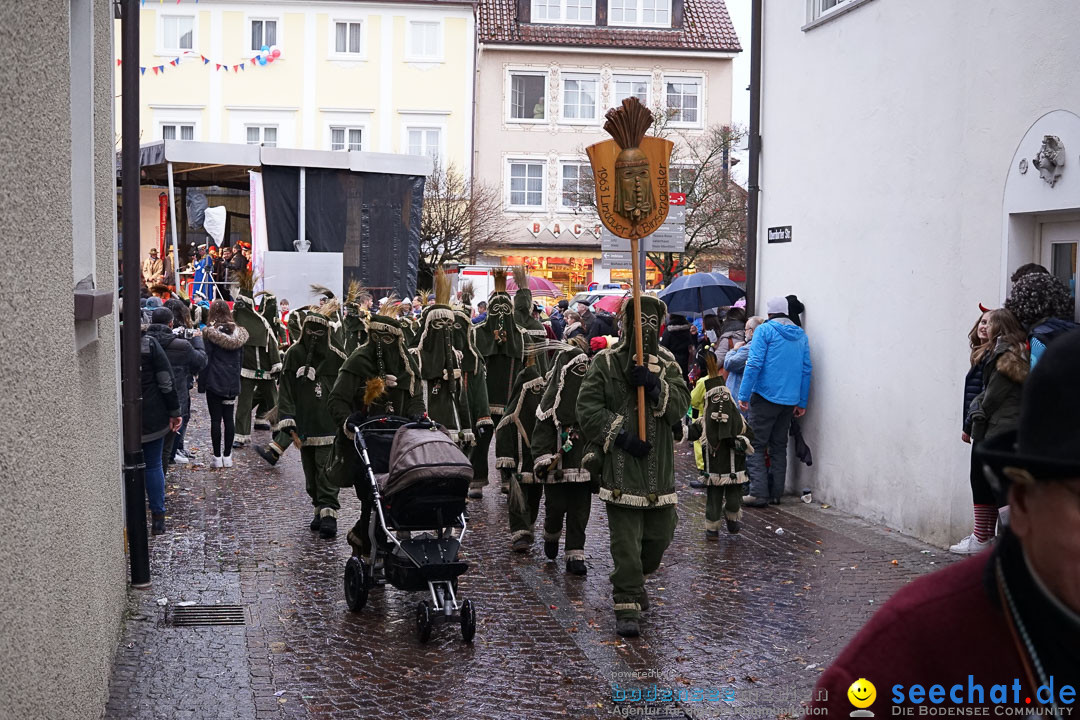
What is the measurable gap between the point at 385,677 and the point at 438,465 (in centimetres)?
134

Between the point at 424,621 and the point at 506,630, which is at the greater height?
the point at 424,621

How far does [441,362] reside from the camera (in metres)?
11.5

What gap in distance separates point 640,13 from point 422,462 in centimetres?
4206

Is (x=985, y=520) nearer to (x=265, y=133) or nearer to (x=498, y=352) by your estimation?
(x=498, y=352)

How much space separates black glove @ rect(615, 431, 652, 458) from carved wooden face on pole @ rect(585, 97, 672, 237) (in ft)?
5.96

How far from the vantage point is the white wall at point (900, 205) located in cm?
961

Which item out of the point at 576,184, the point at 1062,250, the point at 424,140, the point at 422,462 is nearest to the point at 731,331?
the point at 1062,250

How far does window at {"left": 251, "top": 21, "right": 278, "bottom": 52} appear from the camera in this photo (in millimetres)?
45188

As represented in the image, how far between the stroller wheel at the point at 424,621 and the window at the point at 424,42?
40.0 m

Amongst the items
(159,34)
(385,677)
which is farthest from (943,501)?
(159,34)

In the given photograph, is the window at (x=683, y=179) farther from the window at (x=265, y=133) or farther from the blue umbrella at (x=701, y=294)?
the window at (x=265, y=133)

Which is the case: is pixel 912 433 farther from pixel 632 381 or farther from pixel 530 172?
pixel 530 172

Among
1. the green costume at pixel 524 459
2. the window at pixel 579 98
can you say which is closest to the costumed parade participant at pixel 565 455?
the green costume at pixel 524 459

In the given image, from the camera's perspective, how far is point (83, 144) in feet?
21.2
